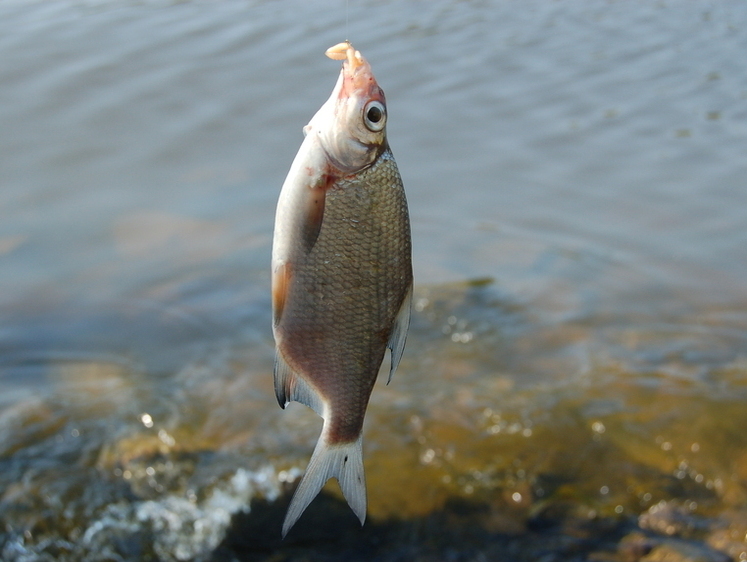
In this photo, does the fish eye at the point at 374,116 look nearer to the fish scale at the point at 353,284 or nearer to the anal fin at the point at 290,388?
the fish scale at the point at 353,284

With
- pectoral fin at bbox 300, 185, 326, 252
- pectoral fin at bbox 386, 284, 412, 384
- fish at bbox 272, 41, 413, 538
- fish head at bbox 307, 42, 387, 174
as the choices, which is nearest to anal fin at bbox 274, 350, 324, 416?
fish at bbox 272, 41, 413, 538

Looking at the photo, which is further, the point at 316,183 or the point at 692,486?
the point at 692,486

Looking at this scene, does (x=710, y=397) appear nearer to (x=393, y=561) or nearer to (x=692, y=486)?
(x=692, y=486)

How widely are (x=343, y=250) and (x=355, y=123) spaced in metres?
0.36

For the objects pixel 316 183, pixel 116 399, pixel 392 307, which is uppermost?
pixel 316 183

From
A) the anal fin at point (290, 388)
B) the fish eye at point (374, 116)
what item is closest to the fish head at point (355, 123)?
the fish eye at point (374, 116)

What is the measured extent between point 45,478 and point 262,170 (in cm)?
438

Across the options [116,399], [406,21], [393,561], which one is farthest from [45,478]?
[406,21]

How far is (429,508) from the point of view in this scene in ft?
15.1

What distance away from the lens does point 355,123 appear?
238 centimetres

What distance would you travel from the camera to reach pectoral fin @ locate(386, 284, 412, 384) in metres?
2.51

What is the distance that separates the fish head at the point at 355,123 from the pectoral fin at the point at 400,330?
42 centimetres

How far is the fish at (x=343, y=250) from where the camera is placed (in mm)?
2395

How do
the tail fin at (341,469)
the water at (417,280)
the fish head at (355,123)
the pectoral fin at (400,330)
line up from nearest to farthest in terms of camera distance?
the fish head at (355,123) < the pectoral fin at (400,330) < the tail fin at (341,469) < the water at (417,280)
